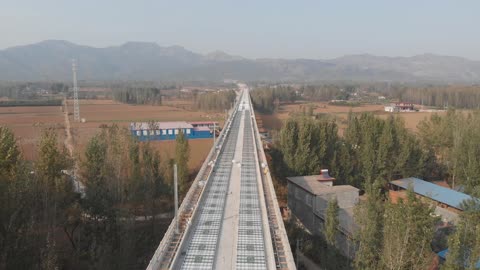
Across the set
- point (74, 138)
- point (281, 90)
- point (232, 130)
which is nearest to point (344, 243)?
point (232, 130)

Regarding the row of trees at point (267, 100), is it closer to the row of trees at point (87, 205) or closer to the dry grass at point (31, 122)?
the dry grass at point (31, 122)

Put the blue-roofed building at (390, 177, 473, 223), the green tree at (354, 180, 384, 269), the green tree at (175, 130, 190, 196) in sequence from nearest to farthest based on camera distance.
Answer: the green tree at (354, 180, 384, 269) → the blue-roofed building at (390, 177, 473, 223) → the green tree at (175, 130, 190, 196)

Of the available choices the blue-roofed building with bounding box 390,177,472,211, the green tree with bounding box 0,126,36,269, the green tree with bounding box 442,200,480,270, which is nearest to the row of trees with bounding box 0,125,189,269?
the green tree with bounding box 0,126,36,269

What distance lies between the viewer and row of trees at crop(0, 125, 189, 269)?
12148mm

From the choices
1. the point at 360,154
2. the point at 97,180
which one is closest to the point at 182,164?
the point at 97,180

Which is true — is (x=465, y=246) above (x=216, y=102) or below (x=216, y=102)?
below

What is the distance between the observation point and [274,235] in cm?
1132

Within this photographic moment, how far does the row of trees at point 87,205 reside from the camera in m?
12.1

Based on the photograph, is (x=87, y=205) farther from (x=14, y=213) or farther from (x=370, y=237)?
(x=370, y=237)

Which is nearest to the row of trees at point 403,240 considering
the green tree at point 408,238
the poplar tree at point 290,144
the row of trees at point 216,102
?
the green tree at point 408,238

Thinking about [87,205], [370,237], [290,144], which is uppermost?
[290,144]

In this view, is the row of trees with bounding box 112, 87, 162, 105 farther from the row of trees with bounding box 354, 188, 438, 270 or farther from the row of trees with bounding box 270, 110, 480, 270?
the row of trees with bounding box 354, 188, 438, 270

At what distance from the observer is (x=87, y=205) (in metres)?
16.5

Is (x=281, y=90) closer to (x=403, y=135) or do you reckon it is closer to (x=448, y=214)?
(x=403, y=135)
